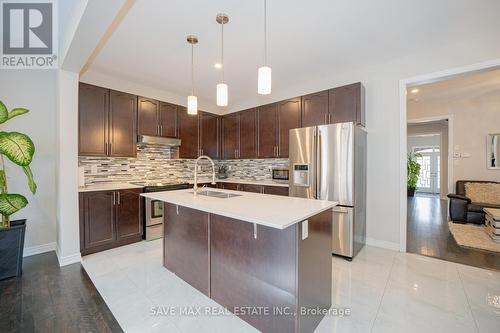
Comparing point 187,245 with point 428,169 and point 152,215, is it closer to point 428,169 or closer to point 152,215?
point 152,215

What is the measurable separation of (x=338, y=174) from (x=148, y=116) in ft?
10.7

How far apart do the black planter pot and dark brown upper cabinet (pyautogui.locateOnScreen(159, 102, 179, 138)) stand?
229 centimetres

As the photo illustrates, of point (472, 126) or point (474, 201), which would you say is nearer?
point (474, 201)

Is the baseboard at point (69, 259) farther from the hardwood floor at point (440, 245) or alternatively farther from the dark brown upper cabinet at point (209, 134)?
the hardwood floor at point (440, 245)

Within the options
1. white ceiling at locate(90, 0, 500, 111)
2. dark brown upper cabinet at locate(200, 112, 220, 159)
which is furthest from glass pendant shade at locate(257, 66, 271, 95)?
dark brown upper cabinet at locate(200, 112, 220, 159)

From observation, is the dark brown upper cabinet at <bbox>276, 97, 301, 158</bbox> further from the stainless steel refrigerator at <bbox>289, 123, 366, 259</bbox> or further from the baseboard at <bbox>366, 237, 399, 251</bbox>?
the baseboard at <bbox>366, 237, 399, 251</bbox>

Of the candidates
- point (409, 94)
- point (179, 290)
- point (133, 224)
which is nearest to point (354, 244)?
point (179, 290)

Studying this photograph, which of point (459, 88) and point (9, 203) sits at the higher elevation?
point (459, 88)

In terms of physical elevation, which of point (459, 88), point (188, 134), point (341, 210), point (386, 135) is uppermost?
point (459, 88)

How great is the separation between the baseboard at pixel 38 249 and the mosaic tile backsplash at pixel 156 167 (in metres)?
0.97

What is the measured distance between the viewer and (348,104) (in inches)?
128

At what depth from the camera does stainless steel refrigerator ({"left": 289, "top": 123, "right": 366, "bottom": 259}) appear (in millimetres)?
2828

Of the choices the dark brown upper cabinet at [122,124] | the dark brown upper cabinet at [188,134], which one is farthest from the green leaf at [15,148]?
the dark brown upper cabinet at [188,134]

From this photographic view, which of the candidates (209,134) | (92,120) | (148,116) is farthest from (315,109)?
(92,120)
